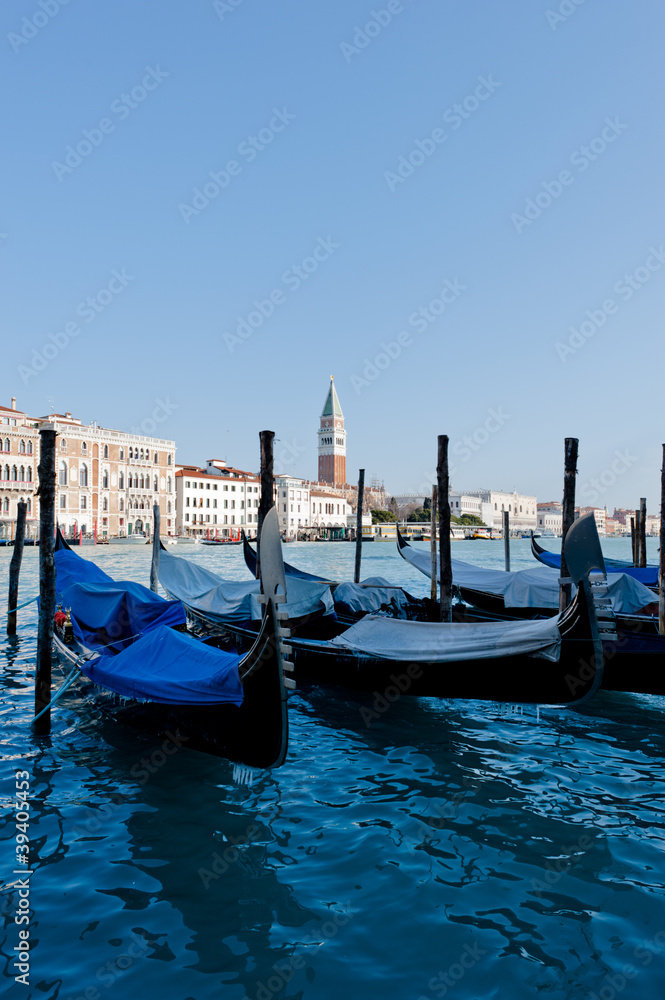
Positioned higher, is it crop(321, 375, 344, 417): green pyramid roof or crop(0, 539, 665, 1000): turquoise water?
crop(321, 375, 344, 417): green pyramid roof

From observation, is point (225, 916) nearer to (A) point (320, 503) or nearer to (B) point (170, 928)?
(B) point (170, 928)

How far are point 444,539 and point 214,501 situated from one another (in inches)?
1750

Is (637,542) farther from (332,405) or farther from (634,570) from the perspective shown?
(332,405)

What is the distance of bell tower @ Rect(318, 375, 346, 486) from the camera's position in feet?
289

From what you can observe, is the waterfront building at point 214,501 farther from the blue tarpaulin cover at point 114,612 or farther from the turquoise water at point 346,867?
the turquoise water at point 346,867

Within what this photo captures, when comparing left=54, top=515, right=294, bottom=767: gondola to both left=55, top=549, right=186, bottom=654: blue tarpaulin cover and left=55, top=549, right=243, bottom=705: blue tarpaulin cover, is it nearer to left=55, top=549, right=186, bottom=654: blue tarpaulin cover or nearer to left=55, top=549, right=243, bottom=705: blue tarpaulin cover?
left=55, top=549, right=243, bottom=705: blue tarpaulin cover

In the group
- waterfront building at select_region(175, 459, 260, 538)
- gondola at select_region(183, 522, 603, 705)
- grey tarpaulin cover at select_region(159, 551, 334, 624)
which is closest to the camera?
gondola at select_region(183, 522, 603, 705)

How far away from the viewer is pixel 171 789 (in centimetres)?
407

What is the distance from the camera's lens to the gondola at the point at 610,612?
5.57 meters

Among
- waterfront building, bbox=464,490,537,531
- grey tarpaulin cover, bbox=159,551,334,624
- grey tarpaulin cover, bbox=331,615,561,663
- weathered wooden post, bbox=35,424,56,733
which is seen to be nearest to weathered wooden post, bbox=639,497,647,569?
grey tarpaulin cover, bbox=159,551,334,624

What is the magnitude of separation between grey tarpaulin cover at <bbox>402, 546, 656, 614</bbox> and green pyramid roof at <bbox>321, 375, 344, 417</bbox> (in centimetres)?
7915

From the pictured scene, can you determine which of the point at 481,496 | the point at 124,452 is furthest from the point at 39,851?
the point at 481,496

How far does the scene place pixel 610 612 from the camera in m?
5.13

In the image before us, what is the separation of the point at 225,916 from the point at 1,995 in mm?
858
